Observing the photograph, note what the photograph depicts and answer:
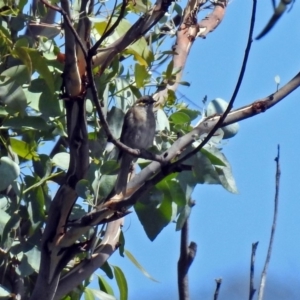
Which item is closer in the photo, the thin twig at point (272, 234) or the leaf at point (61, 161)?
the thin twig at point (272, 234)

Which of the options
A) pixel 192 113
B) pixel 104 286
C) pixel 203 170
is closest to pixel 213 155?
pixel 203 170

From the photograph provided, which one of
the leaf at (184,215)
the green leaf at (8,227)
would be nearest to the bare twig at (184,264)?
the leaf at (184,215)

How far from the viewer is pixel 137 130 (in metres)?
2.34

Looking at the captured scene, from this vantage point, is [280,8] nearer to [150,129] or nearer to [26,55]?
[26,55]

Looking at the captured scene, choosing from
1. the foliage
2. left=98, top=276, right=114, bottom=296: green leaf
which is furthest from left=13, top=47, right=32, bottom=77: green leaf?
left=98, top=276, right=114, bottom=296: green leaf

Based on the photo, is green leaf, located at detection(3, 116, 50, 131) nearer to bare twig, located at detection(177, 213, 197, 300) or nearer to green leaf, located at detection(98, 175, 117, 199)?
green leaf, located at detection(98, 175, 117, 199)

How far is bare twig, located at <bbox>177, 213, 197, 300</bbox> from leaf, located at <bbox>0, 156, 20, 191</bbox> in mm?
432

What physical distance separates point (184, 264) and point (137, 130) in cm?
85

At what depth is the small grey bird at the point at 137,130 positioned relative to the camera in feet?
4.89

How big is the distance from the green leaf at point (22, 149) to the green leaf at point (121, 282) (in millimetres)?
422

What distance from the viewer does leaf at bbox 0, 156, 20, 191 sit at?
145cm

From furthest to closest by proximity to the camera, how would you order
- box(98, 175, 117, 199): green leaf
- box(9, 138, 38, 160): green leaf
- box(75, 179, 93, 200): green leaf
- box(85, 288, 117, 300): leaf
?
1. box(85, 288, 117, 300): leaf
2. box(9, 138, 38, 160): green leaf
3. box(98, 175, 117, 199): green leaf
4. box(75, 179, 93, 200): green leaf

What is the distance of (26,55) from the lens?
4.63 ft

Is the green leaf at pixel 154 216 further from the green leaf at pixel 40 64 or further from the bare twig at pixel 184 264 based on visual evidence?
the green leaf at pixel 40 64
